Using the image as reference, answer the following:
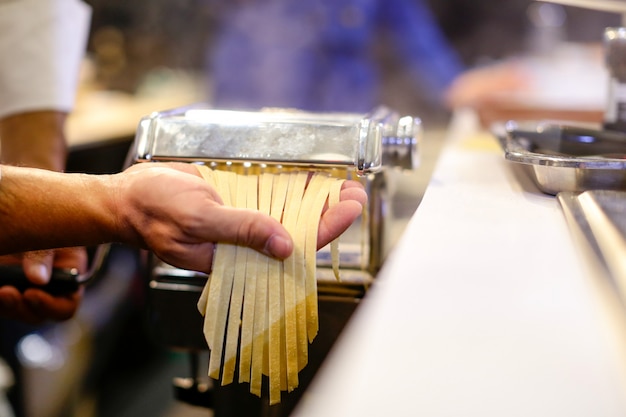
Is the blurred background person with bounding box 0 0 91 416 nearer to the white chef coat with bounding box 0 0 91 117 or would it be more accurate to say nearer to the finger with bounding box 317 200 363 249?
the white chef coat with bounding box 0 0 91 117

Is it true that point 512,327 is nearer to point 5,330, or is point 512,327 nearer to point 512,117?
point 512,117

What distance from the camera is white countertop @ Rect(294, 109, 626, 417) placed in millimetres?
371

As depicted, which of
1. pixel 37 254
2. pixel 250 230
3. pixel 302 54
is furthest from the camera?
pixel 302 54

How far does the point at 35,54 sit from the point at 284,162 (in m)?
0.82

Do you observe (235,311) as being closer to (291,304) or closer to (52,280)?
(291,304)

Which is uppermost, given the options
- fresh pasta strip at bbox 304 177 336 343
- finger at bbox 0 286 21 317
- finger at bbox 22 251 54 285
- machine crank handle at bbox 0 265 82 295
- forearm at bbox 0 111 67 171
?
forearm at bbox 0 111 67 171

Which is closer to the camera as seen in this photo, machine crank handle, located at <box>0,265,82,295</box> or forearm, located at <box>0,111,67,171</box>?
machine crank handle, located at <box>0,265,82,295</box>

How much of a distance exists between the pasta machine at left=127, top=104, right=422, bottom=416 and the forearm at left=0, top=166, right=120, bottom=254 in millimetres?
70

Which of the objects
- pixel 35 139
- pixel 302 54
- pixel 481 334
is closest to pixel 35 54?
pixel 35 139

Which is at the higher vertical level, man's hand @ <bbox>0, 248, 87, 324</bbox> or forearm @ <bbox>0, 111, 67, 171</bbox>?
forearm @ <bbox>0, 111, 67, 171</bbox>

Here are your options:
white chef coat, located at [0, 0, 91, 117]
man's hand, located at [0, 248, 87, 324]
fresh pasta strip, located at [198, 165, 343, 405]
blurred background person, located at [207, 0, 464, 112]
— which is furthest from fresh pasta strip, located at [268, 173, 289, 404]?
blurred background person, located at [207, 0, 464, 112]

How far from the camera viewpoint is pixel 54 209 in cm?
67

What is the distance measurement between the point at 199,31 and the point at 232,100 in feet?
3.47

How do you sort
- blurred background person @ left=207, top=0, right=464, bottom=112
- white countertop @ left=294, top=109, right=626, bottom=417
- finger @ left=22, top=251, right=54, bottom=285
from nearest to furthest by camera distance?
white countertop @ left=294, top=109, right=626, bottom=417
finger @ left=22, top=251, right=54, bottom=285
blurred background person @ left=207, top=0, right=464, bottom=112
